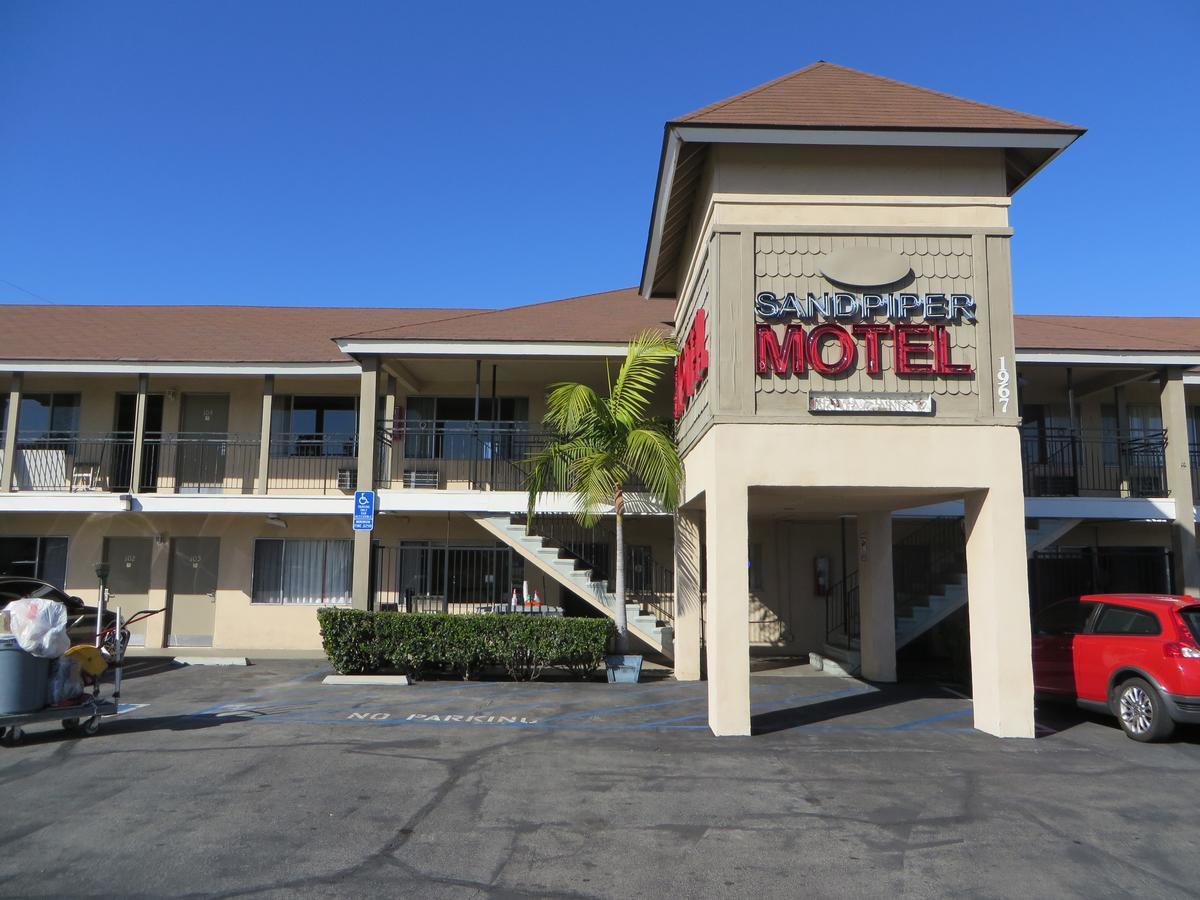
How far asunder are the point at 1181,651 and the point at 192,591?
1718 cm

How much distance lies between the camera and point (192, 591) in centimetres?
1806

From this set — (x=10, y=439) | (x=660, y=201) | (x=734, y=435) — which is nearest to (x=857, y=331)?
(x=734, y=435)

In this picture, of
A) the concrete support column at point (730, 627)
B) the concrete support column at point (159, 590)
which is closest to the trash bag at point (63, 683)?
the concrete support column at point (730, 627)

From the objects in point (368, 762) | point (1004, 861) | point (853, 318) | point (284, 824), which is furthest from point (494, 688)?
point (1004, 861)

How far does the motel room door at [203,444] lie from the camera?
1809cm

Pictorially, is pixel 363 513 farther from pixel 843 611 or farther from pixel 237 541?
pixel 843 611

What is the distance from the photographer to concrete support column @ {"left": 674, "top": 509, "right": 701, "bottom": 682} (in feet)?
46.4

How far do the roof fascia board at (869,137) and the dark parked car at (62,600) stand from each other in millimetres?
12258

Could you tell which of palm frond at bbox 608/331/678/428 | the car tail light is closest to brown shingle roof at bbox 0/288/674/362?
palm frond at bbox 608/331/678/428

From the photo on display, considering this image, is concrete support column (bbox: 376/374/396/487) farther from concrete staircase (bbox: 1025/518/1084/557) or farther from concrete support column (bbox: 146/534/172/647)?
concrete staircase (bbox: 1025/518/1084/557)

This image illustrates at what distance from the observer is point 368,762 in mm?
8453

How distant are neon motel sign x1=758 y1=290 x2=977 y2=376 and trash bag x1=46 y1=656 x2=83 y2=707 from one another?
8376 mm

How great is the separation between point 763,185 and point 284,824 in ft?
28.3

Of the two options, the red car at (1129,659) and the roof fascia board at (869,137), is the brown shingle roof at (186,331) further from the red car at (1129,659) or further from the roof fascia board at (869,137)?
the red car at (1129,659)
